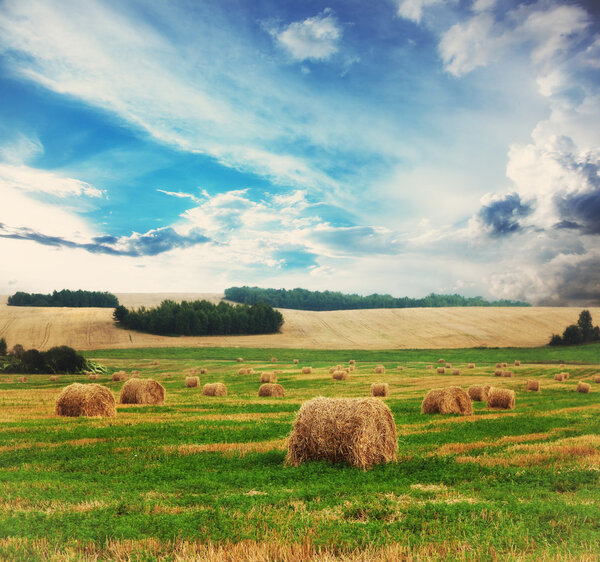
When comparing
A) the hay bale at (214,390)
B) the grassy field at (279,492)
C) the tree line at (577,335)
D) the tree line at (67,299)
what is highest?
the tree line at (67,299)

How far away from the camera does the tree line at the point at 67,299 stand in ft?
355

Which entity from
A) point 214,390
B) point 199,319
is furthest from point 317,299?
point 214,390

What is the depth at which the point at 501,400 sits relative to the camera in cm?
2484

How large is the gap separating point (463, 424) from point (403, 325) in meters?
94.0

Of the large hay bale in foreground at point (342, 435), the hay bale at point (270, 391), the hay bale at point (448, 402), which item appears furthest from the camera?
the hay bale at point (270, 391)

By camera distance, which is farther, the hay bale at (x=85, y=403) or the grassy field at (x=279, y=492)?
the hay bale at (x=85, y=403)

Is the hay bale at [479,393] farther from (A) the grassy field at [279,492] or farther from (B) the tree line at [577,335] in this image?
(B) the tree line at [577,335]

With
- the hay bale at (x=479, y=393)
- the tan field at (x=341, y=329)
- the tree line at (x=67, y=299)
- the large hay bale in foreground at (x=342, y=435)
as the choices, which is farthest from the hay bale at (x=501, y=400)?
the tree line at (x=67, y=299)

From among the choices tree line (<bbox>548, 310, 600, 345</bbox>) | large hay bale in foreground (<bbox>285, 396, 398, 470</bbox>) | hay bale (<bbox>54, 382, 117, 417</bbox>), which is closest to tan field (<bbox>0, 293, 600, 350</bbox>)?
tree line (<bbox>548, 310, 600, 345</bbox>)

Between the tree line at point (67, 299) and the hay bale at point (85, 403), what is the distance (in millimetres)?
100015

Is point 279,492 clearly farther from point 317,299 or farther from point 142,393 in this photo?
point 317,299

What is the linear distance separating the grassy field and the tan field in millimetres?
69470

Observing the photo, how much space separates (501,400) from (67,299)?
363 ft

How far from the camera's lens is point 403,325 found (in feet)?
365
